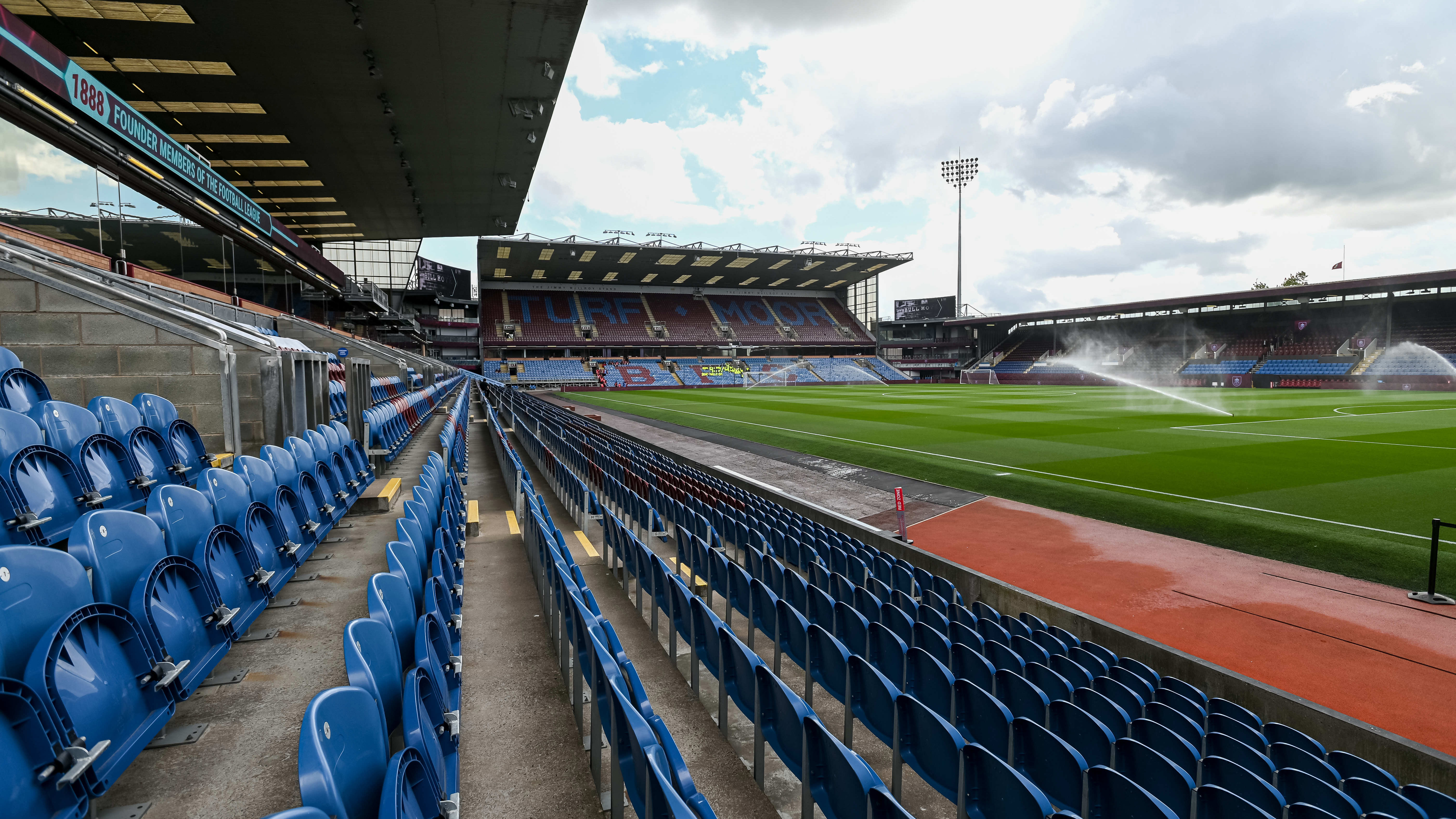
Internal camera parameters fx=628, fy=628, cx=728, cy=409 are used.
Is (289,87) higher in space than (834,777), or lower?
higher

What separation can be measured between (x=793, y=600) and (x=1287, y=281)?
95888mm

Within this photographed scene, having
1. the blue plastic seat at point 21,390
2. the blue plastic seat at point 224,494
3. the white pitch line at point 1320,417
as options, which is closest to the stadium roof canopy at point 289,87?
the blue plastic seat at point 21,390

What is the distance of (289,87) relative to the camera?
49.8 feet

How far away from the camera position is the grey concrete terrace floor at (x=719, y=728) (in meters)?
2.84

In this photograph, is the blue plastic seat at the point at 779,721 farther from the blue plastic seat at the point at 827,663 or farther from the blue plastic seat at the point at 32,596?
the blue plastic seat at the point at 32,596

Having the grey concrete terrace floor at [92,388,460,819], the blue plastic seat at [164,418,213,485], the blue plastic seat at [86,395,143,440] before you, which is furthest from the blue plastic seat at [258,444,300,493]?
the blue plastic seat at [86,395,143,440]

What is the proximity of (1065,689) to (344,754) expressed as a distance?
3478 millimetres

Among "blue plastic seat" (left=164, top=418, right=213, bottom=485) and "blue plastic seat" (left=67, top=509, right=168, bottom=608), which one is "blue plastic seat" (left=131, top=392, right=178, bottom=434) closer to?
"blue plastic seat" (left=164, top=418, right=213, bottom=485)

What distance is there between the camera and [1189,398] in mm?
32031

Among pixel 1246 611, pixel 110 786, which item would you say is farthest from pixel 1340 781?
pixel 110 786

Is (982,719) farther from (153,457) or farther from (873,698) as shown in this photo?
(153,457)

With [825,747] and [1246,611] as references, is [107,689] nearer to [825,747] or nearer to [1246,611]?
[825,747]

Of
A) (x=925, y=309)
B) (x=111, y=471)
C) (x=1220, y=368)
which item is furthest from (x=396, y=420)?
(x=925, y=309)

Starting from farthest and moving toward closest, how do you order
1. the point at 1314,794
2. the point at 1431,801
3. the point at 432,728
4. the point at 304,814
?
the point at 1431,801, the point at 1314,794, the point at 432,728, the point at 304,814
